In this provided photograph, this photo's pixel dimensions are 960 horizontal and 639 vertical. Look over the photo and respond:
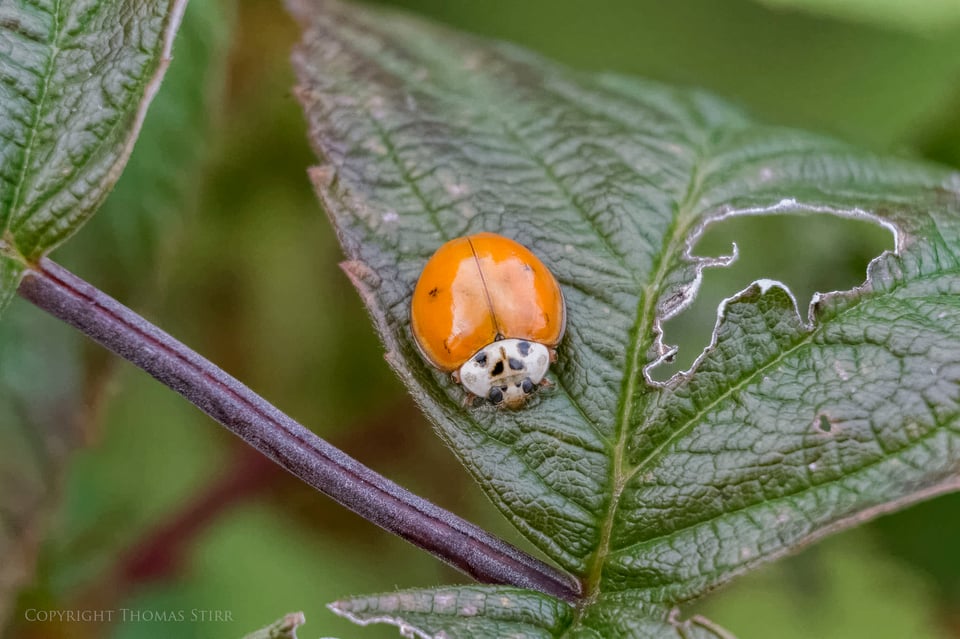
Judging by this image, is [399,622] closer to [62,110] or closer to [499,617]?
[499,617]

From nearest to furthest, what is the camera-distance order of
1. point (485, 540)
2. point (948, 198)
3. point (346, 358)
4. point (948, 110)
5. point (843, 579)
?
point (485, 540), point (948, 198), point (948, 110), point (843, 579), point (346, 358)

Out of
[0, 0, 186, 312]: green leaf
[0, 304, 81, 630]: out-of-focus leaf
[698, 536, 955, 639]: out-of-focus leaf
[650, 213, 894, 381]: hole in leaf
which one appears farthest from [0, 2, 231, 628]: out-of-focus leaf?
[698, 536, 955, 639]: out-of-focus leaf

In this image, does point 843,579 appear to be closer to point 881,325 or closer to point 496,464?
point 881,325

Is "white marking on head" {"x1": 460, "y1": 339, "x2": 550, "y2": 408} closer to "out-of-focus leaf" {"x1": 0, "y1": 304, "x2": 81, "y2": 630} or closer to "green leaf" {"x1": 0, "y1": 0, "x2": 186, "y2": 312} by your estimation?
"green leaf" {"x1": 0, "y1": 0, "x2": 186, "y2": 312}

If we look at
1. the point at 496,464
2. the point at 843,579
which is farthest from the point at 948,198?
the point at 843,579

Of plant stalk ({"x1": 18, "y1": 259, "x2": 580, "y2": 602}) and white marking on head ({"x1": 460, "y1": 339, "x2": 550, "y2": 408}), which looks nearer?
plant stalk ({"x1": 18, "y1": 259, "x2": 580, "y2": 602})

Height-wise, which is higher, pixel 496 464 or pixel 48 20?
pixel 48 20

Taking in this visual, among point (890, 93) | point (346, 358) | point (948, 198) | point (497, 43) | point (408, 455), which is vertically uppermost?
point (890, 93)
